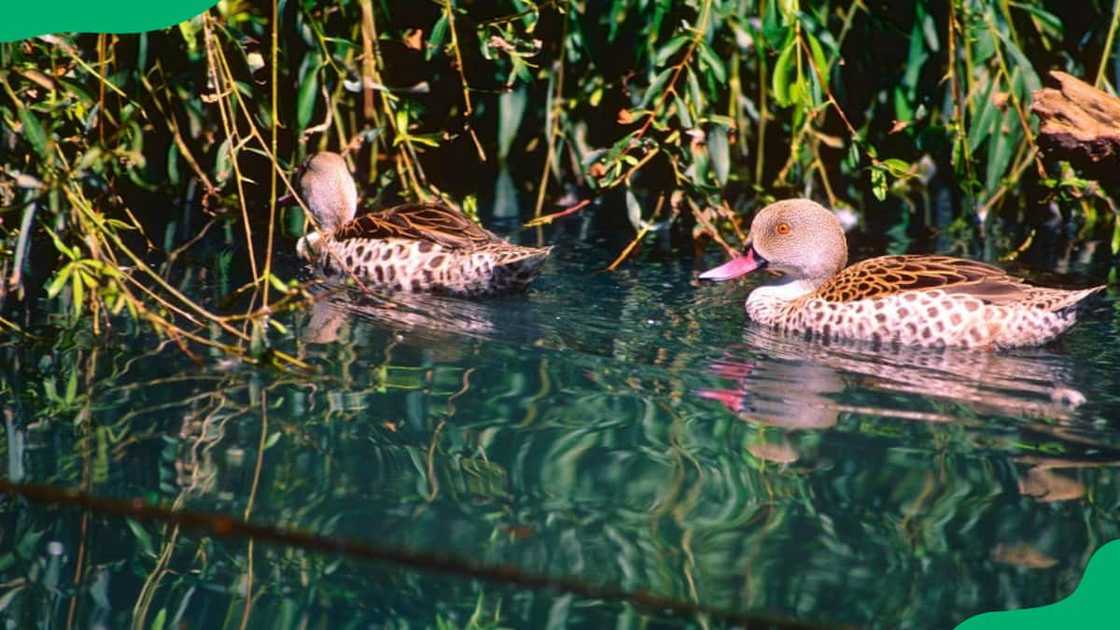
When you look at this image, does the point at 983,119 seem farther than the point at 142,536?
Yes

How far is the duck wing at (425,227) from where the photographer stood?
8.01m

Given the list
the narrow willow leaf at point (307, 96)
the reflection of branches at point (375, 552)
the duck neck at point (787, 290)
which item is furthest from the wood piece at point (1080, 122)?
the reflection of branches at point (375, 552)

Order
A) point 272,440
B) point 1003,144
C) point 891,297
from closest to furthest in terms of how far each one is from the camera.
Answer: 1. point 272,440
2. point 891,297
3. point 1003,144

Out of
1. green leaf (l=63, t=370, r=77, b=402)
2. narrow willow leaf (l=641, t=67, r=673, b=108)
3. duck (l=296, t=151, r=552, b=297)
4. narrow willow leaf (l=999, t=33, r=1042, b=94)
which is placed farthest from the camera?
narrow willow leaf (l=999, t=33, r=1042, b=94)

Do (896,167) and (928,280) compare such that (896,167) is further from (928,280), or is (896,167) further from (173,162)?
(173,162)

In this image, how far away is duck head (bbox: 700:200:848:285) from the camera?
799 cm

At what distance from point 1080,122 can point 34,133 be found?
4.67 m

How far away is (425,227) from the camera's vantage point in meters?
8.13

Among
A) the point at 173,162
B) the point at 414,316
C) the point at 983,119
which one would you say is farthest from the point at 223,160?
the point at 983,119

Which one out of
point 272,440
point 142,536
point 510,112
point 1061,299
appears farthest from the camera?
point 510,112

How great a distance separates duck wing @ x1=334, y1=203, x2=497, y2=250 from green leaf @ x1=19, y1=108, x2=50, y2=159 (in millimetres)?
2592

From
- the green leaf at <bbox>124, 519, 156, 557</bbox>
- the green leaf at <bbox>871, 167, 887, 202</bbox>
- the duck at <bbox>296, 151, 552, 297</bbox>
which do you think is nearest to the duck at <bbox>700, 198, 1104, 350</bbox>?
the green leaf at <bbox>871, 167, 887, 202</bbox>

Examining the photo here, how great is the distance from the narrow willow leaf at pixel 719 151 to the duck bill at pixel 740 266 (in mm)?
655

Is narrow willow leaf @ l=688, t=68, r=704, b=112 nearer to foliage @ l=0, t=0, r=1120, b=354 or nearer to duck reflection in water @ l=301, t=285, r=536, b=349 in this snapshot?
foliage @ l=0, t=0, r=1120, b=354
